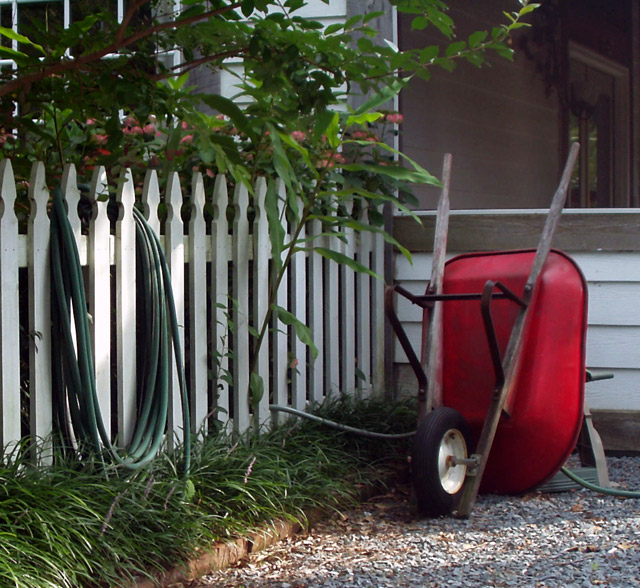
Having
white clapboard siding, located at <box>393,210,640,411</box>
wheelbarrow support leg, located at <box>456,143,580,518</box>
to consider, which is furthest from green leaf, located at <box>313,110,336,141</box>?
white clapboard siding, located at <box>393,210,640,411</box>

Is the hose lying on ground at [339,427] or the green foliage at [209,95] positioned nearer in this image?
the green foliage at [209,95]

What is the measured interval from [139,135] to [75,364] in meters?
1.63

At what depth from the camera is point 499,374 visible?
11.1ft

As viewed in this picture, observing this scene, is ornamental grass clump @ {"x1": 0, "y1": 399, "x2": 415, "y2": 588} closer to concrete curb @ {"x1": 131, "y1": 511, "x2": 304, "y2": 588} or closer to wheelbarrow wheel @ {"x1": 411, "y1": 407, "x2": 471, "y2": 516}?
concrete curb @ {"x1": 131, "y1": 511, "x2": 304, "y2": 588}

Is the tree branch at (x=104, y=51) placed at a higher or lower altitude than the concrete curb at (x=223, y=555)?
higher

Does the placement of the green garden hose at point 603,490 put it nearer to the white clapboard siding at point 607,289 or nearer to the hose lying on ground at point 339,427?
the hose lying on ground at point 339,427

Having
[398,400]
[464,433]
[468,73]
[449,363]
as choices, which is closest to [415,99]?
[468,73]

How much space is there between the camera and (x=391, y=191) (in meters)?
4.73

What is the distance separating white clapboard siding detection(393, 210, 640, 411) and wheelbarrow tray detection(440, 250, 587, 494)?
0.93 meters

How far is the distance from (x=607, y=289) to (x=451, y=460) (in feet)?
5.66

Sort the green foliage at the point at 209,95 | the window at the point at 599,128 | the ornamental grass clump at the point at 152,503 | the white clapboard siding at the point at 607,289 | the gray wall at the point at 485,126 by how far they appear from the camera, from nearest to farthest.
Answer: the ornamental grass clump at the point at 152,503 → the green foliage at the point at 209,95 → the white clapboard siding at the point at 607,289 → the gray wall at the point at 485,126 → the window at the point at 599,128

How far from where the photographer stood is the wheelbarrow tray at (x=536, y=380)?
3.54 metres

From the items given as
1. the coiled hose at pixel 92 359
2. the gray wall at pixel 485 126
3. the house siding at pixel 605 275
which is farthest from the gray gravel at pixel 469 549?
the gray wall at pixel 485 126

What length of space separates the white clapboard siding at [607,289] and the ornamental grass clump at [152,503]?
5.24 feet
